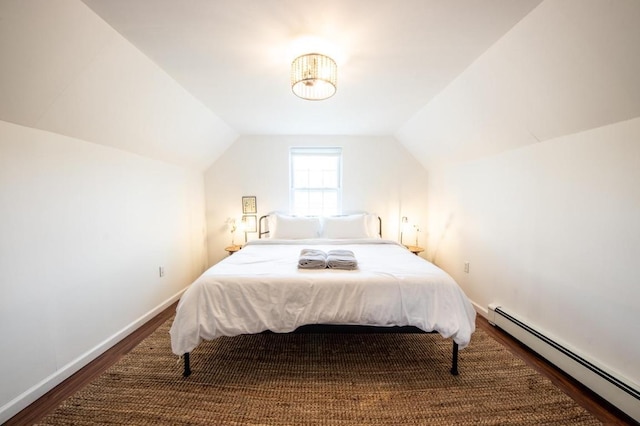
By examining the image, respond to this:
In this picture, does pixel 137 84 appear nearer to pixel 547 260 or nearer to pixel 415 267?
pixel 415 267

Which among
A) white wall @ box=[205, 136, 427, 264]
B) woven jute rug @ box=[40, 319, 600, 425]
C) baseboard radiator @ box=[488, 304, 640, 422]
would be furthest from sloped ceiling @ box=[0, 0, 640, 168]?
woven jute rug @ box=[40, 319, 600, 425]

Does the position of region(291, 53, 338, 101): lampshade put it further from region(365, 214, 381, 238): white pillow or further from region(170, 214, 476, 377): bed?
region(365, 214, 381, 238): white pillow

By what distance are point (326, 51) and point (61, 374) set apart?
2935 mm

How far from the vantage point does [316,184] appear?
13.3ft

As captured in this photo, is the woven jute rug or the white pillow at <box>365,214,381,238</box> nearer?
the woven jute rug

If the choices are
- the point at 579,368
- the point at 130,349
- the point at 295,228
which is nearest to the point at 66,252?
the point at 130,349

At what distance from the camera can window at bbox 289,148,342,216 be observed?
4.00 metres

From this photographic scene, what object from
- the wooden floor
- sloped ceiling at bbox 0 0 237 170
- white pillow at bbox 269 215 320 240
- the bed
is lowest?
the wooden floor

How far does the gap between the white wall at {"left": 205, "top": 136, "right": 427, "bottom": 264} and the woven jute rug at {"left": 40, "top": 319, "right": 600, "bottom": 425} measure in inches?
81.9

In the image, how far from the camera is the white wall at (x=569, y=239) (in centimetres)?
146

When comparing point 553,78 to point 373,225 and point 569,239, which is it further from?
point 373,225

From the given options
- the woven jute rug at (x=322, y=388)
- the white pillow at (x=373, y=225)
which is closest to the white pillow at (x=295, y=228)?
the white pillow at (x=373, y=225)

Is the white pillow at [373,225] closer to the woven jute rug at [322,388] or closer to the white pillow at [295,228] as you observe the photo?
the white pillow at [295,228]

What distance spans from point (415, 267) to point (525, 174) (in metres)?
1.30
